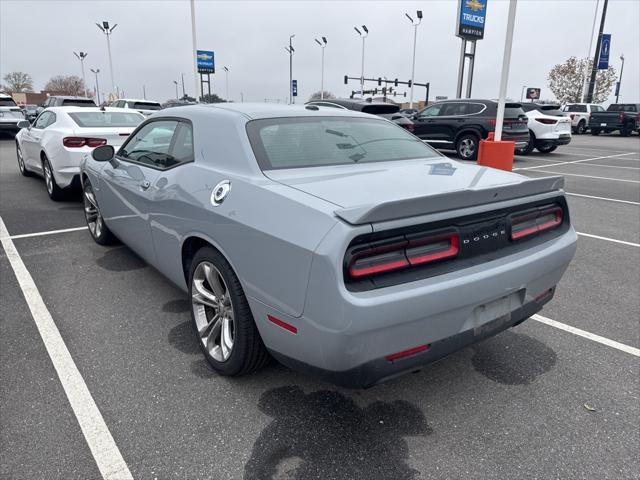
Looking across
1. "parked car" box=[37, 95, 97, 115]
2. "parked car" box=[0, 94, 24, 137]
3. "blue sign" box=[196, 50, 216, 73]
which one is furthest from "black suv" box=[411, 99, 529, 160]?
"blue sign" box=[196, 50, 216, 73]

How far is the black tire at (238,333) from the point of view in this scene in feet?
7.97

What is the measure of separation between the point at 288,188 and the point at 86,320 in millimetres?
2113

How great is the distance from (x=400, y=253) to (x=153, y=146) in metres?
2.40

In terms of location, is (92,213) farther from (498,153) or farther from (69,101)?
(69,101)

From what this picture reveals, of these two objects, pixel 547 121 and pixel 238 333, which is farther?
pixel 547 121

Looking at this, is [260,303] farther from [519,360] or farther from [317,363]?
[519,360]

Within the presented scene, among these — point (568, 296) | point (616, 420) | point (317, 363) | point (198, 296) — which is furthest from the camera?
point (568, 296)

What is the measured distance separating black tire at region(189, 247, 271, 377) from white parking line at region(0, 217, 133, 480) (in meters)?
0.68

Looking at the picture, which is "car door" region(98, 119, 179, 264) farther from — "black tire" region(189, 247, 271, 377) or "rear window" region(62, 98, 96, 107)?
"rear window" region(62, 98, 96, 107)

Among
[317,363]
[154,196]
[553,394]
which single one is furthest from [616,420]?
[154,196]

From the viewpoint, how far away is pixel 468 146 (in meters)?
13.6

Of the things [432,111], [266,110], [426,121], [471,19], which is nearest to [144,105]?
[426,121]

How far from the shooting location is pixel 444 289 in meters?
2.06

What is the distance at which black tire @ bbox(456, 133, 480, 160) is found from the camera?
13469 millimetres
